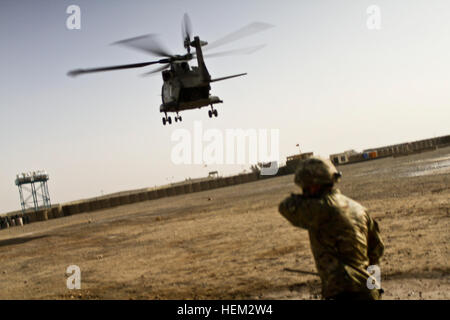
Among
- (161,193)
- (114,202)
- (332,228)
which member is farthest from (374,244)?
(161,193)

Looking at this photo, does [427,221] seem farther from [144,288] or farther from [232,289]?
[144,288]

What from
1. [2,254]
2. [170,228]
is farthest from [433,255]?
[2,254]

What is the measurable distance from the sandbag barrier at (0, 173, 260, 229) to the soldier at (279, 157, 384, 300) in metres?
46.7

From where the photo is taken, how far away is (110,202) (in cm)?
5447

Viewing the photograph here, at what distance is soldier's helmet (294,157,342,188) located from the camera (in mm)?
2762

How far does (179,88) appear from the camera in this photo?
71.2ft

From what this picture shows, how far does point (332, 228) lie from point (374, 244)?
40 centimetres

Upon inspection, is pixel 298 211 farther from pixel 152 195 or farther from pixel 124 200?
pixel 152 195

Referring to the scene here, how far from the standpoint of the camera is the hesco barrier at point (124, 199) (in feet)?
160

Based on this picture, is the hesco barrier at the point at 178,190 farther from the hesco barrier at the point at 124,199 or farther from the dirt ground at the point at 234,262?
the dirt ground at the point at 234,262
